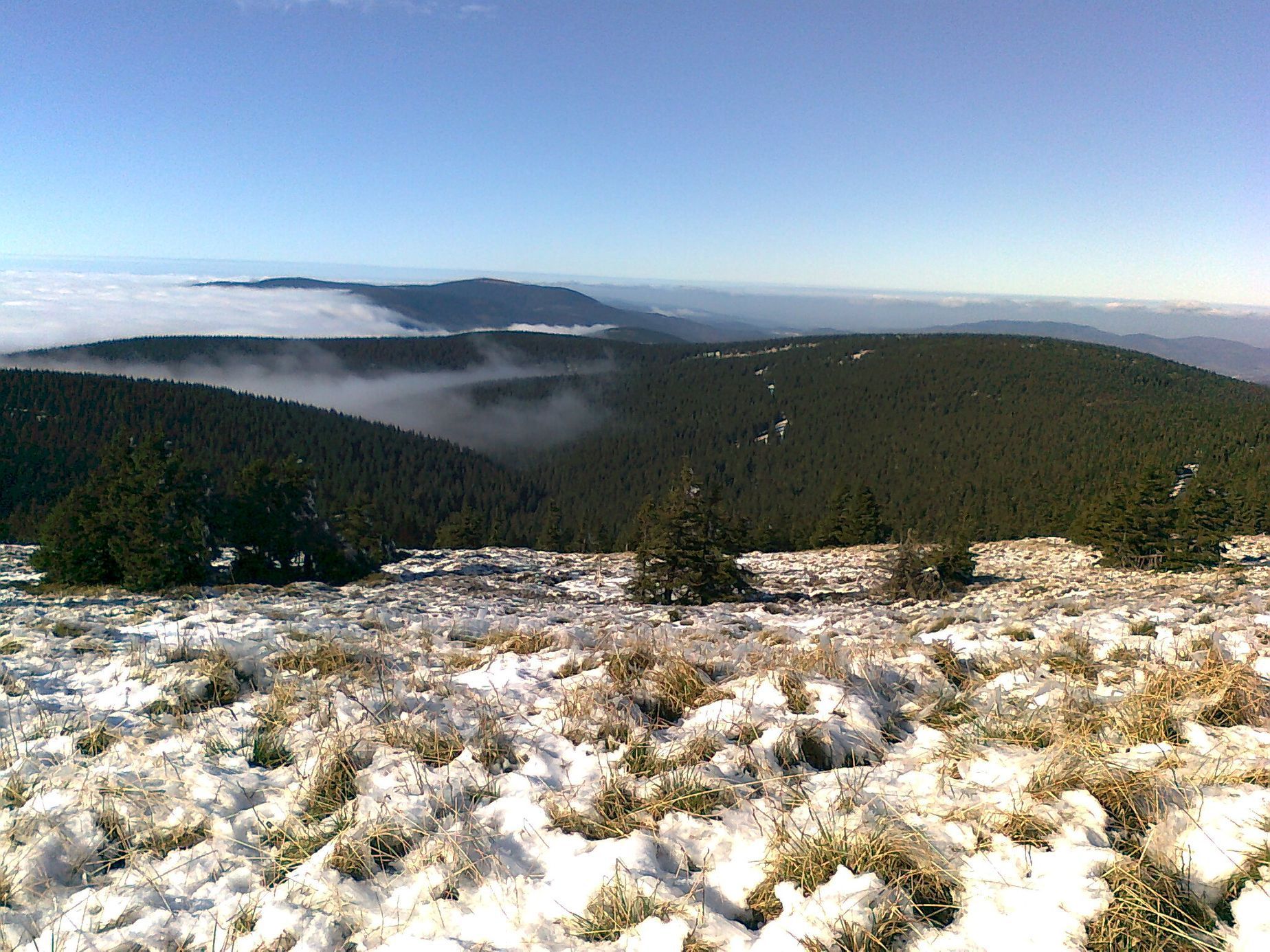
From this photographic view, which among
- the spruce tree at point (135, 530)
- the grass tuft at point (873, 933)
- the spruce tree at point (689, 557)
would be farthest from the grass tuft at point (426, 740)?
the spruce tree at point (135, 530)

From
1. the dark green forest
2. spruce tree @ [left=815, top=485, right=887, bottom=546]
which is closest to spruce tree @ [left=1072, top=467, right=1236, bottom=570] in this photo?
spruce tree @ [left=815, top=485, right=887, bottom=546]

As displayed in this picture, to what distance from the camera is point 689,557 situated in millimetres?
24188

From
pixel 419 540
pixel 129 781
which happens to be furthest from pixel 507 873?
pixel 419 540

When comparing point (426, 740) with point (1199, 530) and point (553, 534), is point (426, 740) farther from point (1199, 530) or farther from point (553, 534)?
point (553, 534)

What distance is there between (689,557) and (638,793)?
2069 centimetres

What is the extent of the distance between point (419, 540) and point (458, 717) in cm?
11354

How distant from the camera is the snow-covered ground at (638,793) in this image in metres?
2.66

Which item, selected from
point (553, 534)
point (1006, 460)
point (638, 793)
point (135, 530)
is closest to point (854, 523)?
point (553, 534)

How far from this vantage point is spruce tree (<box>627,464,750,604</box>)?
24.0 meters

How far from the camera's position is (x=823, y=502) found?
132 metres

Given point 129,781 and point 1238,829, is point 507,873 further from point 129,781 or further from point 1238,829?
point 1238,829

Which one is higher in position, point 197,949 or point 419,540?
point 197,949

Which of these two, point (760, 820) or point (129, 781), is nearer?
point (760, 820)

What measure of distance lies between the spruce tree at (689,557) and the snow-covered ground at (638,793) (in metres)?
17.2
